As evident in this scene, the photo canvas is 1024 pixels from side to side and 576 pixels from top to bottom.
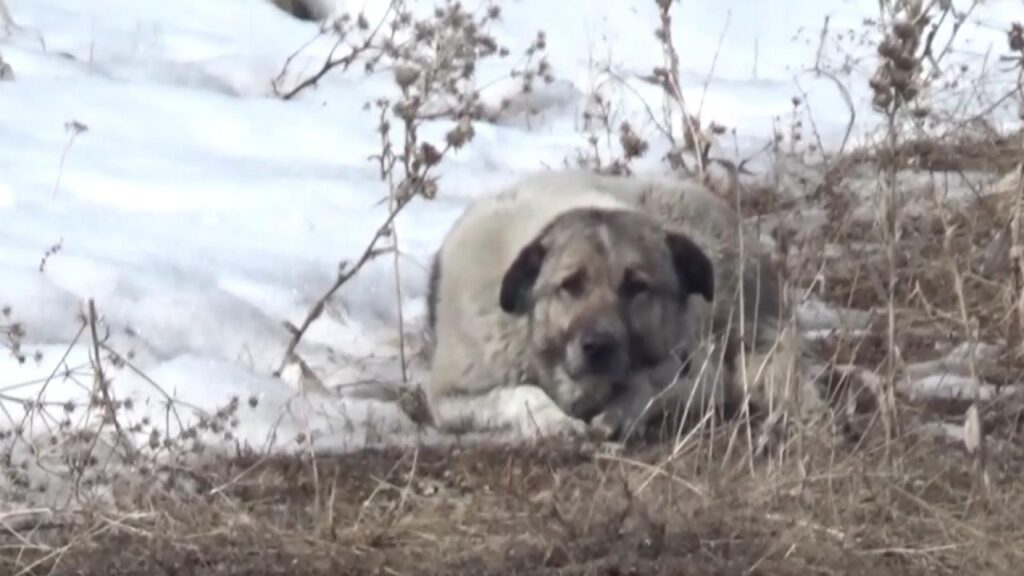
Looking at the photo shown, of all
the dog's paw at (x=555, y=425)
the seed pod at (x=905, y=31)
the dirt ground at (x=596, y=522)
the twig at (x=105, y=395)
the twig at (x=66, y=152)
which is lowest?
the dirt ground at (x=596, y=522)

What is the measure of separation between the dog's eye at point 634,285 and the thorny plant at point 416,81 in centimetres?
57

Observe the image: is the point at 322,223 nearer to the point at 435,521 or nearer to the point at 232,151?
the point at 232,151

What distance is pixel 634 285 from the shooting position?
16.9 ft

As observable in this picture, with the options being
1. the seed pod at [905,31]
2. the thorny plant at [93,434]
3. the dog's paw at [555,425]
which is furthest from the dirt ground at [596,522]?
the seed pod at [905,31]

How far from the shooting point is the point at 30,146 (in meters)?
7.12

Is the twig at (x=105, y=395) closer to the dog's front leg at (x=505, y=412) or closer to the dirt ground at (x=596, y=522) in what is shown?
the dirt ground at (x=596, y=522)

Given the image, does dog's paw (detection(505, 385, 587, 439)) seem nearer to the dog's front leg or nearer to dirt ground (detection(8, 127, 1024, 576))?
the dog's front leg

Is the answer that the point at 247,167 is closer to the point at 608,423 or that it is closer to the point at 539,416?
the point at 539,416

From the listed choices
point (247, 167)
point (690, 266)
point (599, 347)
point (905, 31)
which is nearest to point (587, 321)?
point (599, 347)

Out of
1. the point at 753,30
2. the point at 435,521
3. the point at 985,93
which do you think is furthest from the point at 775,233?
the point at 753,30

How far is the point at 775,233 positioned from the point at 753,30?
19.6ft

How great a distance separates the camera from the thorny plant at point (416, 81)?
5.46 metres

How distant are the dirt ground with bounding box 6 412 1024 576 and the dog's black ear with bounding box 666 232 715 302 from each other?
819 mm

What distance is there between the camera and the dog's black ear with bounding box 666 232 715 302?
5262mm
